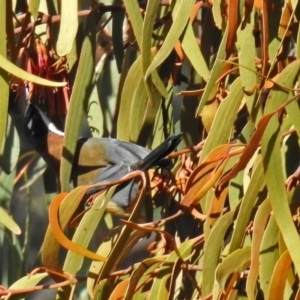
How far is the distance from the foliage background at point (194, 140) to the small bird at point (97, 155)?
42 millimetres

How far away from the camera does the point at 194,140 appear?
1.26m

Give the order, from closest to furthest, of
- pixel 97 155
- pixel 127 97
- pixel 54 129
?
pixel 127 97, pixel 97 155, pixel 54 129

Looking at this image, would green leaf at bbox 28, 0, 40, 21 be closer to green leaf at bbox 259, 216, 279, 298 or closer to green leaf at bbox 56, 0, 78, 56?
green leaf at bbox 56, 0, 78, 56

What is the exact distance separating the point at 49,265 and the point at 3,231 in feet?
1.78

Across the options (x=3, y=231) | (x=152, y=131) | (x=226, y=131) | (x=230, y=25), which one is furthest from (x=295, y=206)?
(x=3, y=231)

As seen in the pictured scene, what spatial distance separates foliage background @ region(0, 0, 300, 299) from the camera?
36.5 inches

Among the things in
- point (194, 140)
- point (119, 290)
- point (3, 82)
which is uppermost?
point (3, 82)

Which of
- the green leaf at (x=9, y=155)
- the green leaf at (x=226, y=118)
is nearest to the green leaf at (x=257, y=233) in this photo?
the green leaf at (x=226, y=118)

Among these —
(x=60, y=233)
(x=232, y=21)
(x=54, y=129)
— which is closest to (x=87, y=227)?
(x=60, y=233)

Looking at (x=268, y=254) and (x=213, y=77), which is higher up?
(x=213, y=77)

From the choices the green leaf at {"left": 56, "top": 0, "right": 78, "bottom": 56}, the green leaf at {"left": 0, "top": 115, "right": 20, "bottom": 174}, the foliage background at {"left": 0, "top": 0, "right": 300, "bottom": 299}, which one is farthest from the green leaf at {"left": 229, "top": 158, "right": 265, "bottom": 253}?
the green leaf at {"left": 0, "top": 115, "right": 20, "bottom": 174}

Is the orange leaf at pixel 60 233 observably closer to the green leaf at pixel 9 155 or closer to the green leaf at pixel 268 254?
the green leaf at pixel 268 254

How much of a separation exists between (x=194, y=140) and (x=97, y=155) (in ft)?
0.57

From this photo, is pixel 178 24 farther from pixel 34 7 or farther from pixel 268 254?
pixel 268 254
